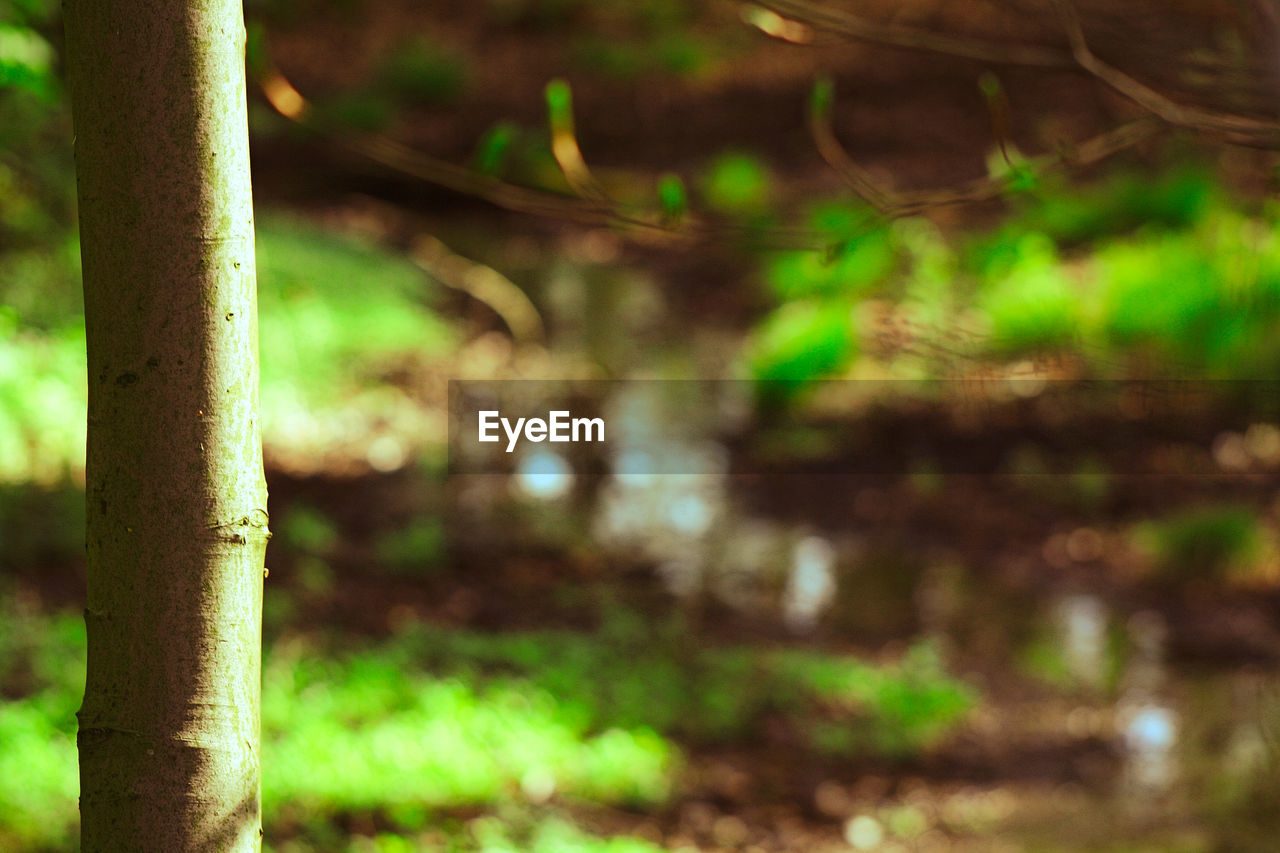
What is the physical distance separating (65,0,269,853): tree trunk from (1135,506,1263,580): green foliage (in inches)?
228

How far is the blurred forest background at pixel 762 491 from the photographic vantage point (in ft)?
10.1

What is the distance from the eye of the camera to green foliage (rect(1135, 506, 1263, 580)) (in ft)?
19.1

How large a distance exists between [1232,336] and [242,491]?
6300 mm

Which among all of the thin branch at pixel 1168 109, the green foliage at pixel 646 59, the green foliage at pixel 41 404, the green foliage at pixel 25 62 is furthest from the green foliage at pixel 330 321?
the thin branch at pixel 1168 109

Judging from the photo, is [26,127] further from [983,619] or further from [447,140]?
[447,140]

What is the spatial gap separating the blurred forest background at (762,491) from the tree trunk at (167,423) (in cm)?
46

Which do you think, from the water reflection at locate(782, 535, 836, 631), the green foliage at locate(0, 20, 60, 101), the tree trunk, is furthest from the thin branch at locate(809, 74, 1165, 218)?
the water reflection at locate(782, 535, 836, 631)

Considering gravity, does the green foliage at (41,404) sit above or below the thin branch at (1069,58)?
above

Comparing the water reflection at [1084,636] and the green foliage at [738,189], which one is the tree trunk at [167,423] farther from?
the green foliage at [738,189]

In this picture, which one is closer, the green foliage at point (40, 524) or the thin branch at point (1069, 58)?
the thin branch at point (1069, 58)

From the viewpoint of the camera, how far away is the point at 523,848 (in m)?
3.25

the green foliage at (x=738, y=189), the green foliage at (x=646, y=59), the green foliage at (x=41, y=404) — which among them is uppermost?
the green foliage at (x=646, y=59)

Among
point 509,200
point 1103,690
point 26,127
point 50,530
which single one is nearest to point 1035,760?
point 1103,690

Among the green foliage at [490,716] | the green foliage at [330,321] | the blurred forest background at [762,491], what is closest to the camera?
the blurred forest background at [762,491]
